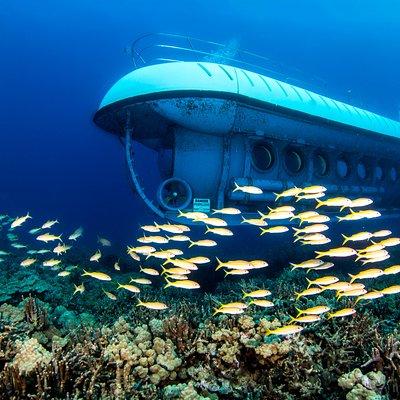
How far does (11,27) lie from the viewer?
82.3 metres

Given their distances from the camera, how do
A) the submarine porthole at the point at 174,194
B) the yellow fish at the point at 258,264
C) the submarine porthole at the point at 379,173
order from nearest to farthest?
the yellow fish at the point at 258,264 → the submarine porthole at the point at 174,194 → the submarine porthole at the point at 379,173

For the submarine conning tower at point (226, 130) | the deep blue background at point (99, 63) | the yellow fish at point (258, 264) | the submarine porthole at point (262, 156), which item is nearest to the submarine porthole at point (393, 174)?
Result: the submarine conning tower at point (226, 130)

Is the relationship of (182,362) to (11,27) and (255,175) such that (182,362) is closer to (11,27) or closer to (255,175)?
(255,175)

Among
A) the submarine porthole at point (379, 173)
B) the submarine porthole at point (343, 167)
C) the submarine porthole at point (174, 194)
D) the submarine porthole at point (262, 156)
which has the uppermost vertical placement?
the submarine porthole at point (379, 173)

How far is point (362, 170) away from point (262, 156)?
18.1 ft

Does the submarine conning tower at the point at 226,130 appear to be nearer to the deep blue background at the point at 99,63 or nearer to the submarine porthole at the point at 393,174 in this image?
the submarine porthole at the point at 393,174

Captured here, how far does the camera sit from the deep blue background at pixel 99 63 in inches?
2406

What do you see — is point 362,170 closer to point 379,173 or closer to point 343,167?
point 379,173

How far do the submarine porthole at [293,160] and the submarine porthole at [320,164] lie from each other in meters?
0.70

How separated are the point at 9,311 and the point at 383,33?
70422 millimetres

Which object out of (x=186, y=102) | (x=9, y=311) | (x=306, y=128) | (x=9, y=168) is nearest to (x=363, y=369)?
(x=9, y=311)

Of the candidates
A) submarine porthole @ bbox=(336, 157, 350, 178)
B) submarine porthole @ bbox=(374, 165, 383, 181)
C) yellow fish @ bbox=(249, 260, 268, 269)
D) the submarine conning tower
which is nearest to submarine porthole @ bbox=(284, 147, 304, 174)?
the submarine conning tower

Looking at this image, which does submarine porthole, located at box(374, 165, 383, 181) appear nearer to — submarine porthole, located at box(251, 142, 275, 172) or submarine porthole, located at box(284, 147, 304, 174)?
submarine porthole, located at box(284, 147, 304, 174)

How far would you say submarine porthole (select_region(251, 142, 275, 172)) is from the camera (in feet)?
31.7
